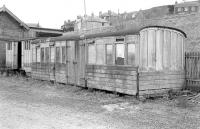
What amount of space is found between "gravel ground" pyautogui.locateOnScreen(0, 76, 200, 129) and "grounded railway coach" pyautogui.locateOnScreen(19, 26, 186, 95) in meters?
0.77

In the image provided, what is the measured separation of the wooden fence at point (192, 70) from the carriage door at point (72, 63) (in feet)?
18.4

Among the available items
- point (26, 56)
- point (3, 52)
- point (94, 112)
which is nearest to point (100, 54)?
point (94, 112)

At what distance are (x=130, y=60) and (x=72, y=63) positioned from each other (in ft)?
15.7

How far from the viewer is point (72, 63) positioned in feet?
50.0

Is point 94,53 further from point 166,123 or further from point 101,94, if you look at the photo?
point 166,123

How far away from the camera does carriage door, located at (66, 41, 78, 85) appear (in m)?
14.9

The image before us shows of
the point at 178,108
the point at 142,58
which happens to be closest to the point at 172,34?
the point at 142,58

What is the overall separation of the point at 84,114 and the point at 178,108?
3.26 metres

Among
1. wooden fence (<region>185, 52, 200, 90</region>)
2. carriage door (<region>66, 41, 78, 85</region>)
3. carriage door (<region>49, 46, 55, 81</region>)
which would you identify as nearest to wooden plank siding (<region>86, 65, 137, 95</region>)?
carriage door (<region>66, 41, 78, 85</region>)

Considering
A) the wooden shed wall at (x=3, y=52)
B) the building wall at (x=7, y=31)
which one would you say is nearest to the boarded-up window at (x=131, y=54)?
the building wall at (x=7, y=31)

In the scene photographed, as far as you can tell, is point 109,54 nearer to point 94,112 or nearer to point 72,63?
point 72,63

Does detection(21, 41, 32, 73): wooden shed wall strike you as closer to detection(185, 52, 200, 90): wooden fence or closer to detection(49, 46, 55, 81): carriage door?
detection(49, 46, 55, 81): carriage door

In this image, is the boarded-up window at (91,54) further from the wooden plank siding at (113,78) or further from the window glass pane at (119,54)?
the window glass pane at (119,54)

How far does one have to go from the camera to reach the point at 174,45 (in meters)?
12.3
